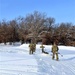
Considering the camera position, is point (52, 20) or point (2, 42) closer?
point (2, 42)

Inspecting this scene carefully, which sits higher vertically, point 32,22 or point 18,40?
point 32,22

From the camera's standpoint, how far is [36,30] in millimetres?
79250

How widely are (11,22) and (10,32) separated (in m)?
8.33

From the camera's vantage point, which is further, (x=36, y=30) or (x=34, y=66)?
(x=36, y=30)

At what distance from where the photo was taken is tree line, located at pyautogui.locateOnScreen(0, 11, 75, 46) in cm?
7406

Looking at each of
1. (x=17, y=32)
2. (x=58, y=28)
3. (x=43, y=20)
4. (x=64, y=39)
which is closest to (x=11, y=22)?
(x=17, y=32)

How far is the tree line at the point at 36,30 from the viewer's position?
243 feet

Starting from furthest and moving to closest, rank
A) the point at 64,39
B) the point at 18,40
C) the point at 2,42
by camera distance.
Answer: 1. the point at 18,40
2. the point at 2,42
3. the point at 64,39

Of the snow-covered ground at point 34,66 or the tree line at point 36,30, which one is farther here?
the tree line at point 36,30

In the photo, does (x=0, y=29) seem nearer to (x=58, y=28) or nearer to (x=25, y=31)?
(x=25, y=31)

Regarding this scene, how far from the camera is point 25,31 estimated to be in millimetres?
80062

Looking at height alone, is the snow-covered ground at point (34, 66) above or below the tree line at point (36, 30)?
below

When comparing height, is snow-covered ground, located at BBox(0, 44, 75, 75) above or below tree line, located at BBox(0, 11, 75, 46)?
below

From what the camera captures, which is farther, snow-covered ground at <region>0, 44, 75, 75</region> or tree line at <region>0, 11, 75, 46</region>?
tree line at <region>0, 11, 75, 46</region>
